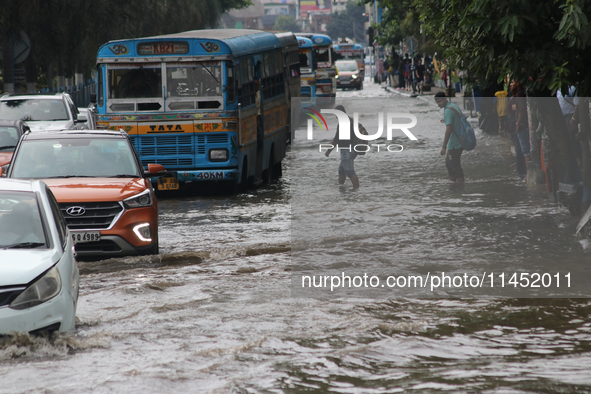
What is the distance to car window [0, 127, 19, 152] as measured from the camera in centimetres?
1630

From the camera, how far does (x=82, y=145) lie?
11750mm

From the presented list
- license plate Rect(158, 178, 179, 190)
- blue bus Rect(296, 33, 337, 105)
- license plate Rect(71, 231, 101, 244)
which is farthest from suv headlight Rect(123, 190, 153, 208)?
blue bus Rect(296, 33, 337, 105)

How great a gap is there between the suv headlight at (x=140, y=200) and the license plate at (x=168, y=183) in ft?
17.8

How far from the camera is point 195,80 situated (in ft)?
54.2

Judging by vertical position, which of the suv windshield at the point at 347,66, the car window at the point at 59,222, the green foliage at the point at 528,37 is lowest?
the suv windshield at the point at 347,66

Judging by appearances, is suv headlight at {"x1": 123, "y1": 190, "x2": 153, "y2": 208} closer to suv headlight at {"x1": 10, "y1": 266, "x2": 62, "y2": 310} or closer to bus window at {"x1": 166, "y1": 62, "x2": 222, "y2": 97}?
suv headlight at {"x1": 10, "y1": 266, "x2": 62, "y2": 310}

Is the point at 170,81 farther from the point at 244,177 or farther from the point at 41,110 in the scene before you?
the point at 41,110

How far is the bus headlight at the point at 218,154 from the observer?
650 inches

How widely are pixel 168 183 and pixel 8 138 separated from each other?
2946 mm

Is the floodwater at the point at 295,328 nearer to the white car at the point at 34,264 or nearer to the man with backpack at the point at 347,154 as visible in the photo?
the white car at the point at 34,264

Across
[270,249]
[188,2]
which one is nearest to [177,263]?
[270,249]

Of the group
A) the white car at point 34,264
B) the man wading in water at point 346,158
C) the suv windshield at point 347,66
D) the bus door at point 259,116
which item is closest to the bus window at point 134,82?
the bus door at point 259,116

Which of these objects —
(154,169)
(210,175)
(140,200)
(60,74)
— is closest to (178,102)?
(210,175)

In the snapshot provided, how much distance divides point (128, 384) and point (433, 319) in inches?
113
